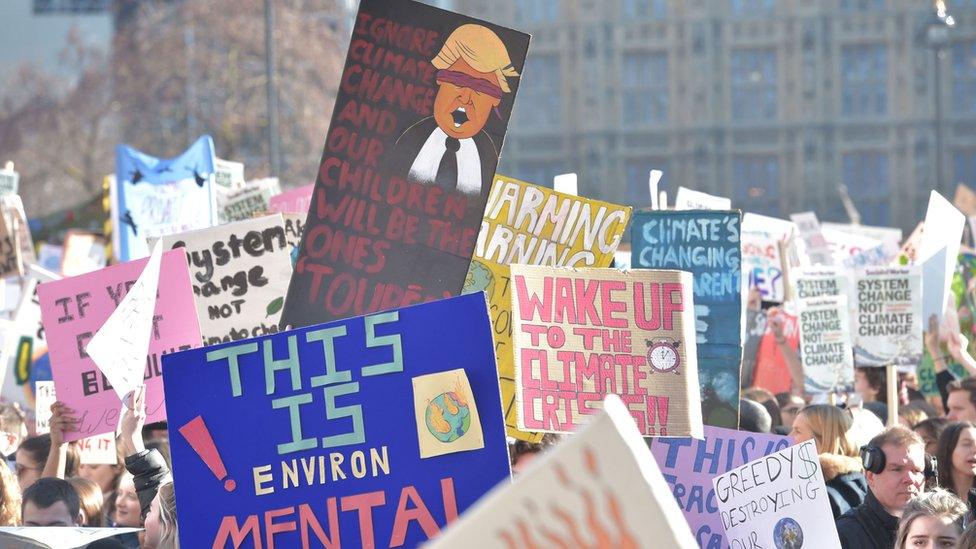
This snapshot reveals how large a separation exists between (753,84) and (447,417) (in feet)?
171

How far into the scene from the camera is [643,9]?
54781mm

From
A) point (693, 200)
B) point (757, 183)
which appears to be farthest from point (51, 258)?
point (757, 183)

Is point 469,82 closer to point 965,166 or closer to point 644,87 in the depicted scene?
point 965,166

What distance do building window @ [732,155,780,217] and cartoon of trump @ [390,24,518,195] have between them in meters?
48.5

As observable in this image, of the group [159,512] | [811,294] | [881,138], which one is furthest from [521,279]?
[881,138]

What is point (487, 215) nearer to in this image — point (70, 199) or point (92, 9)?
point (70, 199)

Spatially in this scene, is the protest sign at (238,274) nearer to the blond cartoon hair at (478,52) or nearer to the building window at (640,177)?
the blond cartoon hair at (478,52)

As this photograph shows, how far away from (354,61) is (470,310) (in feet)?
3.22

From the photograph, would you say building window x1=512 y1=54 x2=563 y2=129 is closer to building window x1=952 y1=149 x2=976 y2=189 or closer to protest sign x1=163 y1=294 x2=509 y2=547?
building window x1=952 y1=149 x2=976 y2=189

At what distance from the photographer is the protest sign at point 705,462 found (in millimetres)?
A: 4633

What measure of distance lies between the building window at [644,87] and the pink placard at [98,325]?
48694 mm

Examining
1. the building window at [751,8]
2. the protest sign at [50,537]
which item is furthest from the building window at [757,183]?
the protest sign at [50,537]

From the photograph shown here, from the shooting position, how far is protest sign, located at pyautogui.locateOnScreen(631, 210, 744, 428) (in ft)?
19.0

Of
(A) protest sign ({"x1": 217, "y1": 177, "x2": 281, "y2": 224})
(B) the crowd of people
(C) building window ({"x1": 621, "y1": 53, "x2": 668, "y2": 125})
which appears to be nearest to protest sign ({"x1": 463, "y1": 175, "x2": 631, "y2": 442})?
(B) the crowd of people
